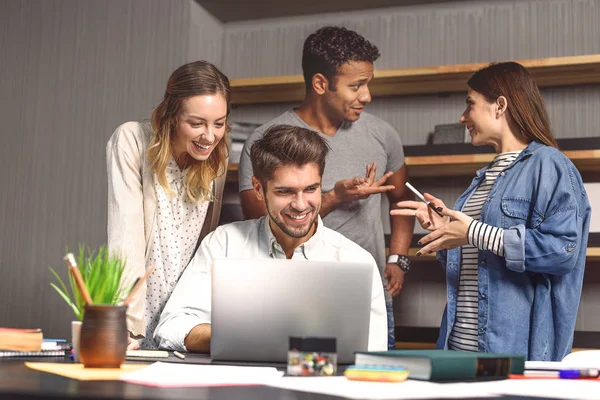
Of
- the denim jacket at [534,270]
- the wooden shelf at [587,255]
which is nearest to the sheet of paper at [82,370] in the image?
the denim jacket at [534,270]

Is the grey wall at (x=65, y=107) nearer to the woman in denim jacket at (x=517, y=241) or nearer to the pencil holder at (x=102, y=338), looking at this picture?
the woman in denim jacket at (x=517, y=241)

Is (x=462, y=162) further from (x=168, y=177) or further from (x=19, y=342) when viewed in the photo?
(x=19, y=342)

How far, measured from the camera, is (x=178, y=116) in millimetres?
2119

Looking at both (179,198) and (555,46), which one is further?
(555,46)

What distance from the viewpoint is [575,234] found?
2.03 meters

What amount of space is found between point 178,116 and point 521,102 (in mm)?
1088

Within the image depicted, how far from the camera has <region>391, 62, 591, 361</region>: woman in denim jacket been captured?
204 cm

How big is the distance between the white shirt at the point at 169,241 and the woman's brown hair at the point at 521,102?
1.04 meters

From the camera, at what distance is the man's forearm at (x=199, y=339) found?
1622 mm

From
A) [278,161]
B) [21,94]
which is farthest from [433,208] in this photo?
[21,94]

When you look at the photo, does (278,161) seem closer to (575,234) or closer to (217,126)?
(217,126)

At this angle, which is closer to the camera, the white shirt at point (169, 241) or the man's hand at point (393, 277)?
the white shirt at point (169, 241)

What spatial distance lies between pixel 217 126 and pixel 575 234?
1100 millimetres

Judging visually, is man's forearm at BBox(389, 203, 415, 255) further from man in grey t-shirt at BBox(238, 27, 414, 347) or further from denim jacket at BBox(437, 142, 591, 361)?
denim jacket at BBox(437, 142, 591, 361)
